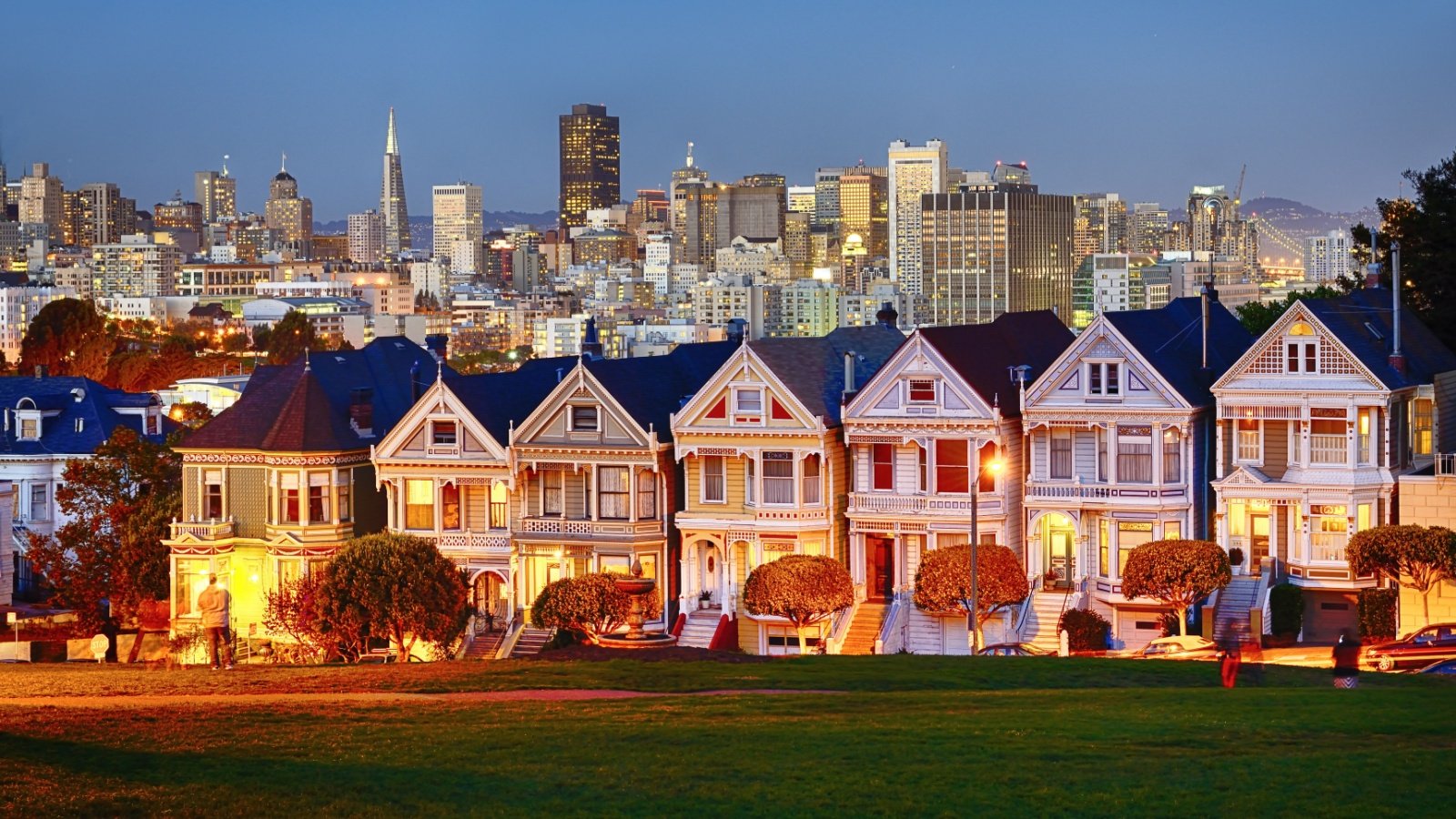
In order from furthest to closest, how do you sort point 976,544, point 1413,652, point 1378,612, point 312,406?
point 312,406 → point 976,544 → point 1378,612 → point 1413,652

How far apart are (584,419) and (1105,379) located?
12430 millimetres

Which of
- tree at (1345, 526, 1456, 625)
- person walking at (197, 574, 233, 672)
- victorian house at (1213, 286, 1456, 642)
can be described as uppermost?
victorian house at (1213, 286, 1456, 642)

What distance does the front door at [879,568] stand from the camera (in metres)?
52.1

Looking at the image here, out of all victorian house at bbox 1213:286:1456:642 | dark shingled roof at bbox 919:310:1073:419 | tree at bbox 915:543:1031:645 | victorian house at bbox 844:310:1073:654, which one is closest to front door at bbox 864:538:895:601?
victorian house at bbox 844:310:1073:654

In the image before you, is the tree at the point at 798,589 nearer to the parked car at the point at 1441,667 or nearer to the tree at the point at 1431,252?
the parked car at the point at 1441,667

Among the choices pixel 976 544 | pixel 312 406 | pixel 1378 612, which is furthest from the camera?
pixel 312 406

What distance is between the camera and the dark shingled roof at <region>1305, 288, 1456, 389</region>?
4828 centimetres

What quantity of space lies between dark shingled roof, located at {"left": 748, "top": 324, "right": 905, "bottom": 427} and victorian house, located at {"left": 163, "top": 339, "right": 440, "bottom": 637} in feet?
36.5

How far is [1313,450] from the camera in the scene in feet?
159

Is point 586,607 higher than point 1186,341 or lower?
lower

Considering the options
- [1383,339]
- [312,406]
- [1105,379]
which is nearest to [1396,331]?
[1383,339]

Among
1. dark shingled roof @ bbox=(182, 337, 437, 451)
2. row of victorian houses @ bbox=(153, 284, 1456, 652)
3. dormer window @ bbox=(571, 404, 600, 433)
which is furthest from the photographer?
dark shingled roof @ bbox=(182, 337, 437, 451)

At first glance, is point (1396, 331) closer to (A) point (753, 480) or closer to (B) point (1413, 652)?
(B) point (1413, 652)

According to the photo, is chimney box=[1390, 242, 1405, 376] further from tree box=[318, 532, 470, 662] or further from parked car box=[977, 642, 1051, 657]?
tree box=[318, 532, 470, 662]
